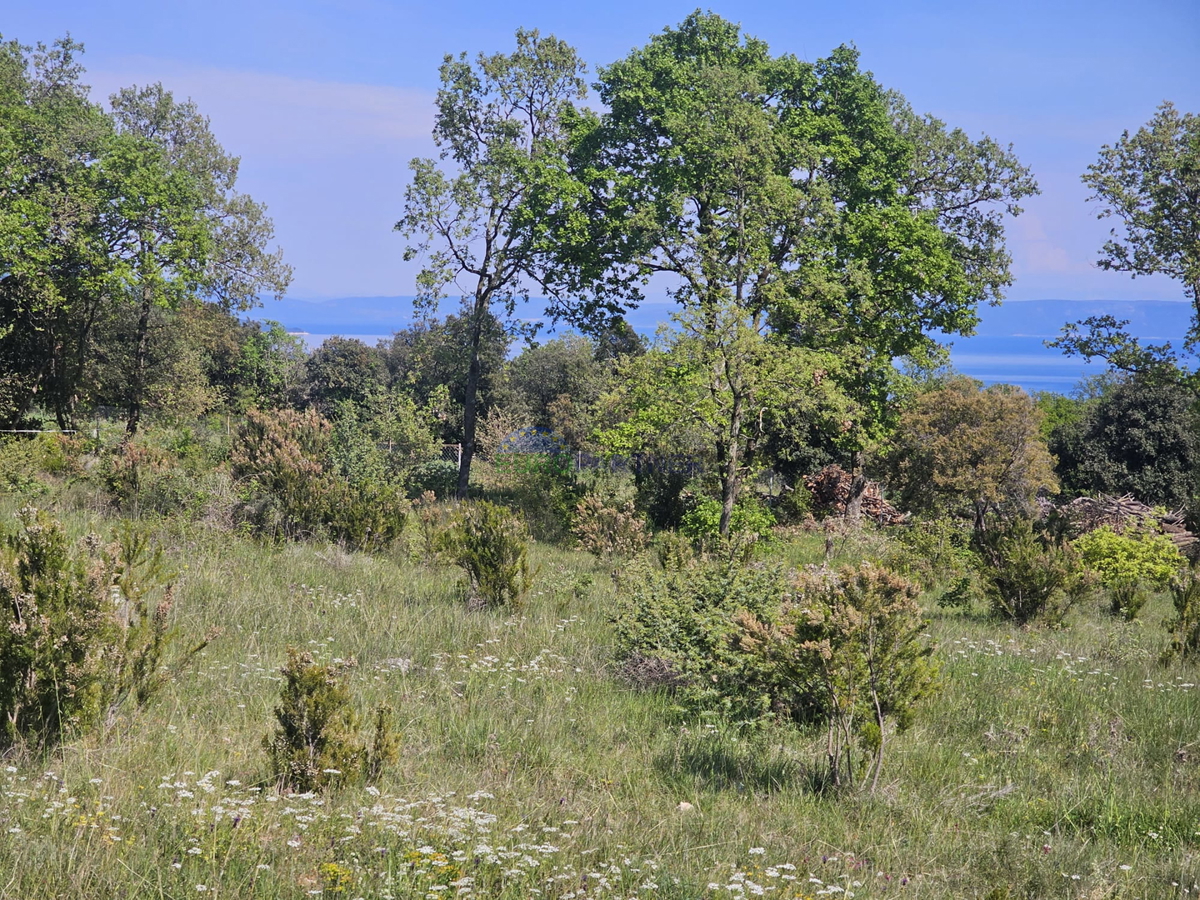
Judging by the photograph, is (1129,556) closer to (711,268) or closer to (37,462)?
(711,268)

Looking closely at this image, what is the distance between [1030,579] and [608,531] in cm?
716

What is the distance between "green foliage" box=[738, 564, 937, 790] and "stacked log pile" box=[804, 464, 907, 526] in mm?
24031

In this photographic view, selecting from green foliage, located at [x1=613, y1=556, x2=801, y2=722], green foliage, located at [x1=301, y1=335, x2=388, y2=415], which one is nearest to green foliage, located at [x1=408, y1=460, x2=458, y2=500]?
green foliage, located at [x1=613, y1=556, x2=801, y2=722]

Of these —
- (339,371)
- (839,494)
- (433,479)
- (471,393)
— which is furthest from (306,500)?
(339,371)

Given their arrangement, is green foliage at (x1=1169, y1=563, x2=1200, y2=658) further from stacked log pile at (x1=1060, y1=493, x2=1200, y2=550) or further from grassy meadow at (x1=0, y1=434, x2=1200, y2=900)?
stacked log pile at (x1=1060, y1=493, x2=1200, y2=550)

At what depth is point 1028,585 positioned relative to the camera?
1223cm

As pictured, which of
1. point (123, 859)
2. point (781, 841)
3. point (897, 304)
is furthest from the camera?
point (897, 304)

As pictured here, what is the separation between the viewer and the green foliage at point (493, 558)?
10242mm

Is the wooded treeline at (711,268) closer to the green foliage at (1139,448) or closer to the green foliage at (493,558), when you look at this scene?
the green foliage at (1139,448)

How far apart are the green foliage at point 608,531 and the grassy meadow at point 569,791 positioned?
6981 millimetres

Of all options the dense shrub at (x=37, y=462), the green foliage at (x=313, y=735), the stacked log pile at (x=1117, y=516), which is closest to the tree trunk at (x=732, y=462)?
the stacked log pile at (x=1117, y=516)

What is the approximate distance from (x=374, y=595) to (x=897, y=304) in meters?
16.7

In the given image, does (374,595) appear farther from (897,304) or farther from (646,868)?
(897,304)

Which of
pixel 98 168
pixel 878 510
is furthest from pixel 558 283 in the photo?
pixel 98 168
